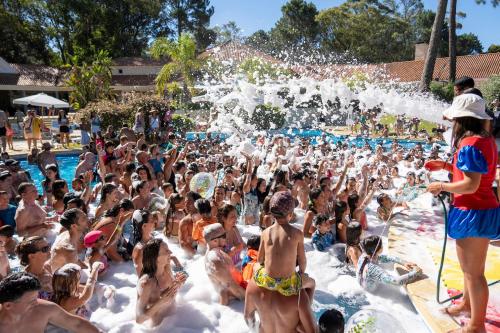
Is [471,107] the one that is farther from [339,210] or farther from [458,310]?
[339,210]

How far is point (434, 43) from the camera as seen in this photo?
24.3 m

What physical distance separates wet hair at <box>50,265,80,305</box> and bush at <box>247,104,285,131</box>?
21.2 m

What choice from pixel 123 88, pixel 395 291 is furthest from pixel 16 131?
pixel 395 291

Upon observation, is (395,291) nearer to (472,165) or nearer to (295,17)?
(472,165)

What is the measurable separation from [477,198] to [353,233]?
2364 mm

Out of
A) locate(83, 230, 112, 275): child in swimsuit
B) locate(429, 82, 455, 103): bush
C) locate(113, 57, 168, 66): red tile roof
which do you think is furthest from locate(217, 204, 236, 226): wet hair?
locate(113, 57, 168, 66): red tile roof

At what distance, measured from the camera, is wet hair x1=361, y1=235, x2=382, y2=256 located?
191 inches

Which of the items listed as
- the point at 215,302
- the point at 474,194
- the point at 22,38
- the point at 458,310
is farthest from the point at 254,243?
the point at 22,38

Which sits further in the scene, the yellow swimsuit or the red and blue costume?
the yellow swimsuit

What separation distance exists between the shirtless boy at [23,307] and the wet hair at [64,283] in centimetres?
59

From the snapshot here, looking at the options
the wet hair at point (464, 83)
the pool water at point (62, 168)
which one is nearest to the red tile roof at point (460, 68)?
the pool water at point (62, 168)

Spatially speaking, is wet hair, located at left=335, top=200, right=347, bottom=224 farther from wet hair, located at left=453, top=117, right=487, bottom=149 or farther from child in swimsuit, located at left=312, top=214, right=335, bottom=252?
wet hair, located at left=453, top=117, right=487, bottom=149

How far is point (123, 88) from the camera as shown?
117 feet

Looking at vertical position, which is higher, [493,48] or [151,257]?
[493,48]
